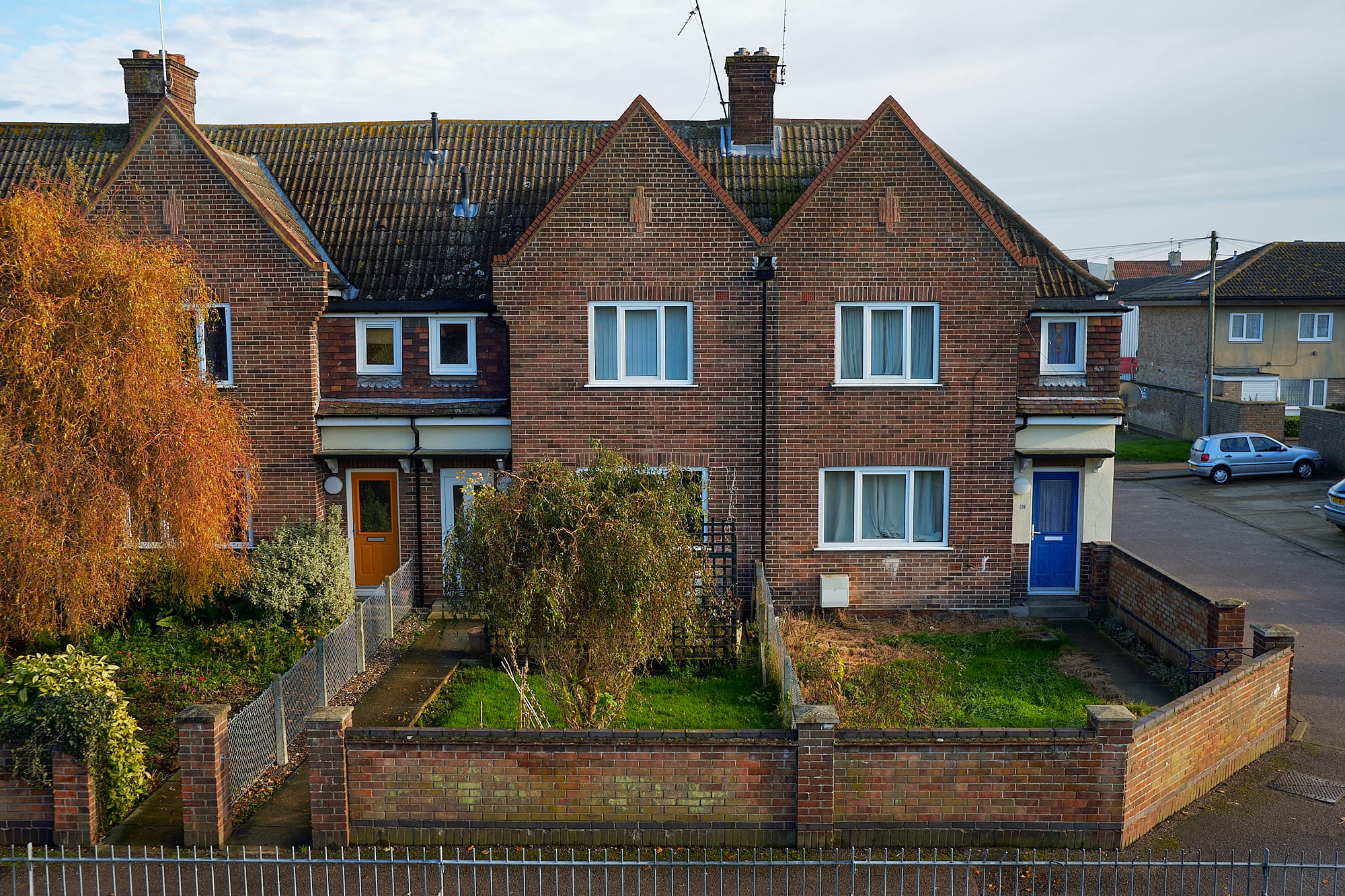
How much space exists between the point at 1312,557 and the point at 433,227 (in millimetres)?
19390

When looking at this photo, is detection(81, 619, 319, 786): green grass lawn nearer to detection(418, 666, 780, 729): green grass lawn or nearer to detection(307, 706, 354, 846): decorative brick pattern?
detection(418, 666, 780, 729): green grass lawn

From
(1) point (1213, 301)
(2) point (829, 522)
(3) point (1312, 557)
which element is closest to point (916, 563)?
(2) point (829, 522)

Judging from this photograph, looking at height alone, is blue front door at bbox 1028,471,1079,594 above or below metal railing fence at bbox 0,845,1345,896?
above

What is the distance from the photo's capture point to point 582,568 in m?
10.6

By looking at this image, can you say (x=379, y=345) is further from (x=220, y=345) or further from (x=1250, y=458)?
(x=1250, y=458)

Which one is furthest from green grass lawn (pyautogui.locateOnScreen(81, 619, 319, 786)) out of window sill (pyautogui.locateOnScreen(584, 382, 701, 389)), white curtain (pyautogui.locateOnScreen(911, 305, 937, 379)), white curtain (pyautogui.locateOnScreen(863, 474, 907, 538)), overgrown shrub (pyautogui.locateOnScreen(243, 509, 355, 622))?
white curtain (pyautogui.locateOnScreen(911, 305, 937, 379))

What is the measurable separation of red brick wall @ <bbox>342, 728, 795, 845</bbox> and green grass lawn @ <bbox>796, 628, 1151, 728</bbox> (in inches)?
91.4

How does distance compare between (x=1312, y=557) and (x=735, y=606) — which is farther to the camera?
(x=1312, y=557)

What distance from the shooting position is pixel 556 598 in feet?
34.3

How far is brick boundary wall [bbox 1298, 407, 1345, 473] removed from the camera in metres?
33.2

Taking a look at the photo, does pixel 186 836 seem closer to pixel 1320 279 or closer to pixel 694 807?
pixel 694 807

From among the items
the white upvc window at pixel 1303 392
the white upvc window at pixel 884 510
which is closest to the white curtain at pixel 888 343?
the white upvc window at pixel 884 510

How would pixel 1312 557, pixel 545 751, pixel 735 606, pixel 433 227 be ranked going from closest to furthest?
pixel 545 751 → pixel 735 606 → pixel 433 227 → pixel 1312 557

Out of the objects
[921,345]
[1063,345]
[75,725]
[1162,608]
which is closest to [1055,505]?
[1063,345]
